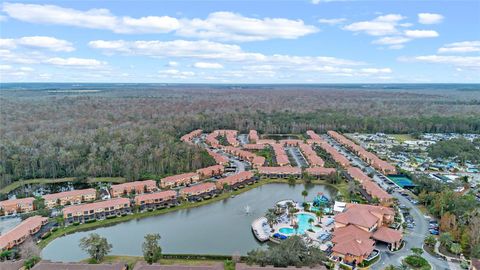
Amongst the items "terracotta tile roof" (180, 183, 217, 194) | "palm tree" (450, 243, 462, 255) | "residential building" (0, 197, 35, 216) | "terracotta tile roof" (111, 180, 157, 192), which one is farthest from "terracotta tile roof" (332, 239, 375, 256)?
"residential building" (0, 197, 35, 216)

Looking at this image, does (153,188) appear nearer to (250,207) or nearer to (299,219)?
(250,207)

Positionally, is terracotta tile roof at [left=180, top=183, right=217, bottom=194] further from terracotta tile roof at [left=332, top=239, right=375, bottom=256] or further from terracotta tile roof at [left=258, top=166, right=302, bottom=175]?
terracotta tile roof at [left=332, top=239, right=375, bottom=256]

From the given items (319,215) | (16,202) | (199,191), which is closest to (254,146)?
(199,191)

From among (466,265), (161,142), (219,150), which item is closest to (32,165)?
(161,142)

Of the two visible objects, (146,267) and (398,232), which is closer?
(146,267)

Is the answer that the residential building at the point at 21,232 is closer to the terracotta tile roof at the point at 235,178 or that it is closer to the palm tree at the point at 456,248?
the terracotta tile roof at the point at 235,178
